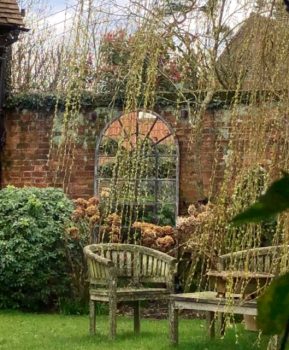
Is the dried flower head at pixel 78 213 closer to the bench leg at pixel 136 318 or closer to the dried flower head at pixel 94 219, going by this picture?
the dried flower head at pixel 94 219

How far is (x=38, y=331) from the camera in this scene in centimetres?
677

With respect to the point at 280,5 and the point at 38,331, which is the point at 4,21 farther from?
the point at 280,5

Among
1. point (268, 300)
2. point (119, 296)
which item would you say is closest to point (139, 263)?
point (119, 296)

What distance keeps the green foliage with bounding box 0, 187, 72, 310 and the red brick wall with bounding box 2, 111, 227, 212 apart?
1081 millimetres

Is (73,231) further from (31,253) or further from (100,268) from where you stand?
(100,268)

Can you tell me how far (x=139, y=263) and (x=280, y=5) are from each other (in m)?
4.44

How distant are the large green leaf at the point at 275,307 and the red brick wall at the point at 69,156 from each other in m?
8.70

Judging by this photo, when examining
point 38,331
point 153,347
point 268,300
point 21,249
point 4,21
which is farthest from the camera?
point 4,21

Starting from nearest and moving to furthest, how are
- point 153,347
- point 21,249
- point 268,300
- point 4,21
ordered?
point 268,300, point 153,347, point 21,249, point 4,21

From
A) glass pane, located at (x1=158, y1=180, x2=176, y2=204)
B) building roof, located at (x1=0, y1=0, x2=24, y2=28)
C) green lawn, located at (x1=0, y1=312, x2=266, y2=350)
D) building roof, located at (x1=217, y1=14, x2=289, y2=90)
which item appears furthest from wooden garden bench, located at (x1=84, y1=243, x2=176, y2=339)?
building roof, located at (x1=0, y1=0, x2=24, y2=28)

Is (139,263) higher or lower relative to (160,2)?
lower

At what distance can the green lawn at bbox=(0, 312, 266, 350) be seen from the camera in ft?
19.8

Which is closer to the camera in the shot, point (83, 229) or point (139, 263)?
point (139, 263)

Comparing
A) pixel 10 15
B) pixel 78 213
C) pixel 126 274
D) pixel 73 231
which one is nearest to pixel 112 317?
pixel 126 274
